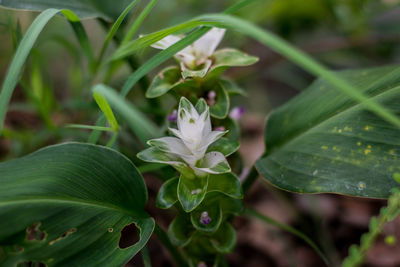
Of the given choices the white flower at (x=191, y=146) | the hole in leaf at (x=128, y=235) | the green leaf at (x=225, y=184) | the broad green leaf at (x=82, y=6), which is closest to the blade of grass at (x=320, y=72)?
the white flower at (x=191, y=146)

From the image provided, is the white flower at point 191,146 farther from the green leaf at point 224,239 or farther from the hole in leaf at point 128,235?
the hole in leaf at point 128,235

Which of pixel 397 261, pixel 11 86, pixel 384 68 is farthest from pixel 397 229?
pixel 11 86

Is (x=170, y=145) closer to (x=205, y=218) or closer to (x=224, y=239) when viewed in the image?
(x=205, y=218)

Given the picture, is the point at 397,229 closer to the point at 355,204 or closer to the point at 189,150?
the point at 355,204

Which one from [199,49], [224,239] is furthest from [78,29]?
[224,239]

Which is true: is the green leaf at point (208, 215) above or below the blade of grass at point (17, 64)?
below
